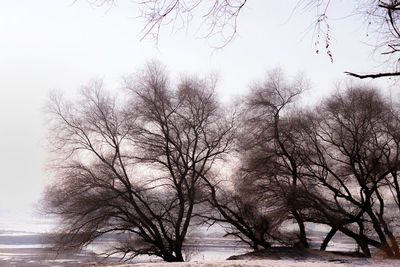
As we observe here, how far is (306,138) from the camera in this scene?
21.2 meters

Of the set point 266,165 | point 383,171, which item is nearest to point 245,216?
point 266,165

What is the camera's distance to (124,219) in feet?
69.2

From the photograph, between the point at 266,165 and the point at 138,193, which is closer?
the point at 266,165

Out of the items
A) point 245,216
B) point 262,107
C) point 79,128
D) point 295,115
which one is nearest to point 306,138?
point 295,115

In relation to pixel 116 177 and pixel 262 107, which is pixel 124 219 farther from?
pixel 262 107

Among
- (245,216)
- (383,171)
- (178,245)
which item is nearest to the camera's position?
(383,171)

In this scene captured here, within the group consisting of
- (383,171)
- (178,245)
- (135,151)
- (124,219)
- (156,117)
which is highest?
(156,117)

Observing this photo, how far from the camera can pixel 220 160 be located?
23.4 meters

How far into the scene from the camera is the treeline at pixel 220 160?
2014 cm

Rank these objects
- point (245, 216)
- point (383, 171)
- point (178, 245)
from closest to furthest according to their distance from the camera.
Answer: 1. point (383, 171)
2. point (178, 245)
3. point (245, 216)

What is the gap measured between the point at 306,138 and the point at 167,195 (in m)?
7.73

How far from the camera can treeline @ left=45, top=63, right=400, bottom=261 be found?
2014 centimetres

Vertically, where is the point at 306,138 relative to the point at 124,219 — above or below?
above

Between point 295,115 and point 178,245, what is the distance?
871 cm
